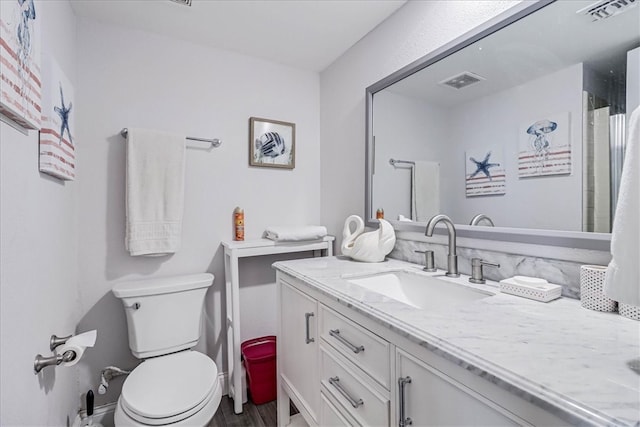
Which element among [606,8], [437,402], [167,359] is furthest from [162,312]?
[606,8]

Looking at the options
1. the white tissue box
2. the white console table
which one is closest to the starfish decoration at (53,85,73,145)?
the white console table

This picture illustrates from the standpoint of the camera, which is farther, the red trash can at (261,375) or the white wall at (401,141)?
the red trash can at (261,375)

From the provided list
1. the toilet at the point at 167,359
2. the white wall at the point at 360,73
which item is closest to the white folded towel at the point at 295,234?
the white wall at the point at 360,73

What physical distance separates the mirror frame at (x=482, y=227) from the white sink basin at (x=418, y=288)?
242 millimetres

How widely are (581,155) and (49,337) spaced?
1.91m

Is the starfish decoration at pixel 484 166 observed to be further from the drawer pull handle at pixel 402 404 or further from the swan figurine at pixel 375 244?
the drawer pull handle at pixel 402 404

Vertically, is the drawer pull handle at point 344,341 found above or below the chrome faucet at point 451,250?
below

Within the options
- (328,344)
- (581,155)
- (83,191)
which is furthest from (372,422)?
(83,191)

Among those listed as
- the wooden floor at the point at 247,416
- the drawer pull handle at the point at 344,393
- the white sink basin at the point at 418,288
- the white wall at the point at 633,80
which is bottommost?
the wooden floor at the point at 247,416

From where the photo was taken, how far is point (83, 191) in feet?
5.33

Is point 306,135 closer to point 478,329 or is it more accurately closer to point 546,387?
point 478,329

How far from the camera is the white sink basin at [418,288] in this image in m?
1.14

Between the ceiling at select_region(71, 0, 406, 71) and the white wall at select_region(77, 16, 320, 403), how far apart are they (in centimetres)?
10

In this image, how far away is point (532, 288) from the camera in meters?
0.94
